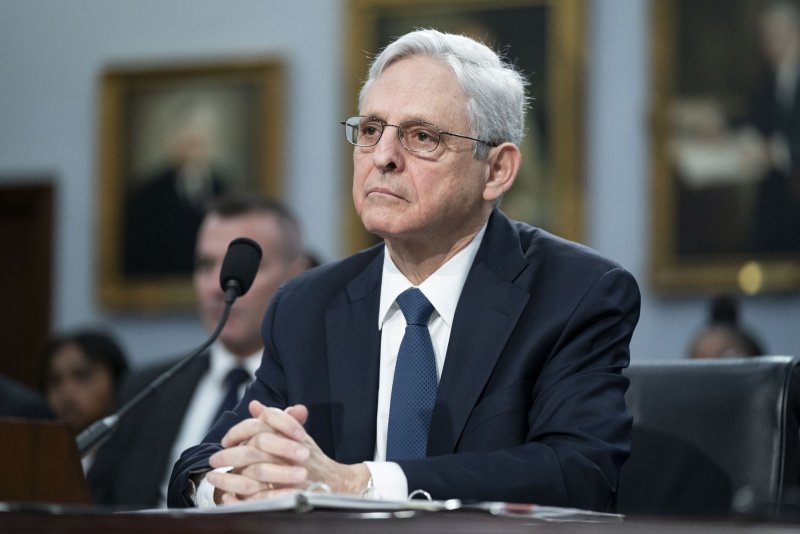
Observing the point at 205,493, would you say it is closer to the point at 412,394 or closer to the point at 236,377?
the point at 412,394

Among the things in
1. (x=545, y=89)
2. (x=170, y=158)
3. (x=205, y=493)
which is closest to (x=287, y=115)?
(x=170, y=158)

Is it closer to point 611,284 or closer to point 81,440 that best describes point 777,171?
point 611,284

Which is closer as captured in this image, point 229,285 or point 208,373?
point 229,285

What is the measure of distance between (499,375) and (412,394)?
19 cm

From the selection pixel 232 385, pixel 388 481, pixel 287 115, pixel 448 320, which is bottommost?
pixel 232 385

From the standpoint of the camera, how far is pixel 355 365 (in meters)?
2.78

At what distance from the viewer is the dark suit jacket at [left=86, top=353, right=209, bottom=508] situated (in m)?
4.32

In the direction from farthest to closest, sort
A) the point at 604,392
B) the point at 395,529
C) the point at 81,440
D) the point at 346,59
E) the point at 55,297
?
the point at 55,297 < the point at 346,59 < the point at 81,440 < the point at 604,392 < the point at 395,529

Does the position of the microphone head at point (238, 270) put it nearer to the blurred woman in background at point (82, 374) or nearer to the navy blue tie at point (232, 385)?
the navy blue tie at point (232, 385)

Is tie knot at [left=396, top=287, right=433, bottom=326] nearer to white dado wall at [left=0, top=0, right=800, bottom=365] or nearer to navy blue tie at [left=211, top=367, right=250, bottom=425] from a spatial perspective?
navy blue tie at [left=211, top=367, right=250, bottom=425]

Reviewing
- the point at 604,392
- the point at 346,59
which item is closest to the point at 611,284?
the point at 604,392

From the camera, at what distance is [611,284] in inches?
107

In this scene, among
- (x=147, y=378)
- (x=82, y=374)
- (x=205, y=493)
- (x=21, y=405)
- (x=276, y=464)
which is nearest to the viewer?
(x=276, y=464)

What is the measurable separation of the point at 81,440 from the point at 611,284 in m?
1.23
